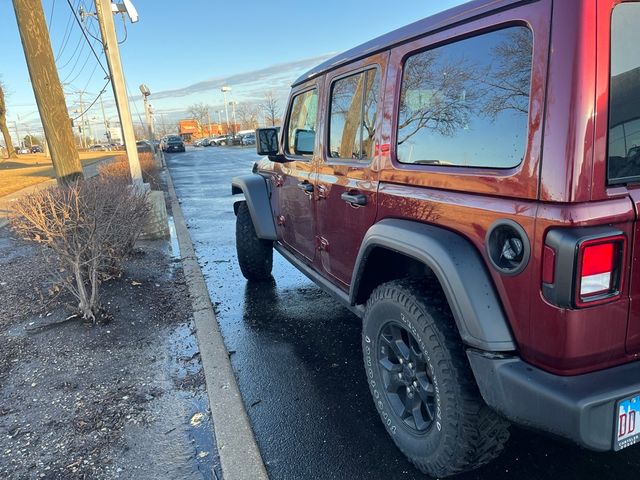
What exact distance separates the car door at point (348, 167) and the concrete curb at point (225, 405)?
1.01 m

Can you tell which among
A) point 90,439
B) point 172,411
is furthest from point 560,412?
point 90,439

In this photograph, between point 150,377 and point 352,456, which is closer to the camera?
point 352,456

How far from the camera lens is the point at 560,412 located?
5.08 ft

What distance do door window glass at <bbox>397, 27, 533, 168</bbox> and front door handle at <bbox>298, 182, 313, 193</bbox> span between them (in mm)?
1038

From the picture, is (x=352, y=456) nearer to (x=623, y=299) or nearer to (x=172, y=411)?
(x=172, y=411)

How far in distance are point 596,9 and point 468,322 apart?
3.72 feet

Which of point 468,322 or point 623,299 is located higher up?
point 623,299

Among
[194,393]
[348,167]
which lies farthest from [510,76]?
[194,393]

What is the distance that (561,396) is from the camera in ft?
5.08

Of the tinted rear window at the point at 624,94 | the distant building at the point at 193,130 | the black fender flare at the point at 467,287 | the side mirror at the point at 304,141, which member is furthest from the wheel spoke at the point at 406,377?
the distant building at the point at 193,130

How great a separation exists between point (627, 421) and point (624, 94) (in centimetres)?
109

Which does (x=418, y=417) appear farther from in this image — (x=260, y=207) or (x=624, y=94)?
(x=260, y=207)

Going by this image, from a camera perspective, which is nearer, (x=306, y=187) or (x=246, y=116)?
(x=306, y=187)

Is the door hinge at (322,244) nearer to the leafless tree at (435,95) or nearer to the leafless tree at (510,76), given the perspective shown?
the leafless tree at (435,95)
